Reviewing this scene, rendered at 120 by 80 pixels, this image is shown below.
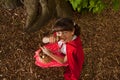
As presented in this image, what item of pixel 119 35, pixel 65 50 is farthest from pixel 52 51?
pixel 119 35

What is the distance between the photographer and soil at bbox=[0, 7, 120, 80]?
173 inches

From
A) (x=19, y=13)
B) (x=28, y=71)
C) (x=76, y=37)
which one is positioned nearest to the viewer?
(x=76, y=37)

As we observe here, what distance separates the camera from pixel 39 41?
4691 millimetres

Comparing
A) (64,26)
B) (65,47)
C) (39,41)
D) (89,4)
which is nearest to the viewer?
(64,26)

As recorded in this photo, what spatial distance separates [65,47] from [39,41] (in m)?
1.45

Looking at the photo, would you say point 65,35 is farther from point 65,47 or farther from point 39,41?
point 39,41

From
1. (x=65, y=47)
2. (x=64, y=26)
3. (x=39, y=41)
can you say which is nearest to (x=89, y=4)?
(x=39, y=41)

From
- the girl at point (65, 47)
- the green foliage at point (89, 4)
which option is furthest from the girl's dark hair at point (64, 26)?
the green foliage at point (89, 4)

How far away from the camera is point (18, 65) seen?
14.6 feet

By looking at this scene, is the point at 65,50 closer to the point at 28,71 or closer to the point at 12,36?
the point at 28,71

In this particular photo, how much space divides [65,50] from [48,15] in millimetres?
1261

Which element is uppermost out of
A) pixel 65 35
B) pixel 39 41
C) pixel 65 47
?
pixel 65 35

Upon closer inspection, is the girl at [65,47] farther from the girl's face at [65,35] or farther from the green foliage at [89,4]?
the green foliage at [89,4]

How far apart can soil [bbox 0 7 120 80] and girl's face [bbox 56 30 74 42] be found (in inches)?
49.4
